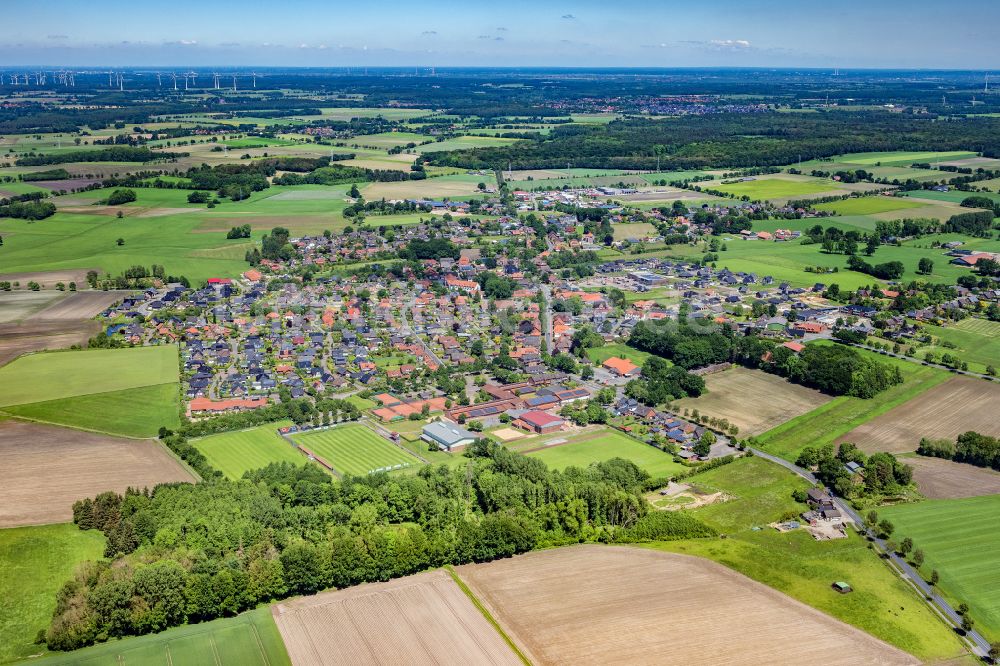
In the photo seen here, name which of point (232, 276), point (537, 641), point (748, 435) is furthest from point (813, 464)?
point (232, 276)

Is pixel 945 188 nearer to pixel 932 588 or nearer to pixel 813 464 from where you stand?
pixel 813 464

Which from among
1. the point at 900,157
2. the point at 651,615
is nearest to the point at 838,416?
the point at 651,615

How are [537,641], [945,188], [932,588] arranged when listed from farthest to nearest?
1. [945,188]
2. [932,588]
3. [537,641]

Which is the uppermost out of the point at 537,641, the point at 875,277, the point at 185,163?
the point at 185,163

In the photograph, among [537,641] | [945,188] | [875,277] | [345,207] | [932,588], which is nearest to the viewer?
[537,641]

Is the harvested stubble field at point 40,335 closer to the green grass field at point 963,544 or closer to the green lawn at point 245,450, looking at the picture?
the green lawn at point 245,450

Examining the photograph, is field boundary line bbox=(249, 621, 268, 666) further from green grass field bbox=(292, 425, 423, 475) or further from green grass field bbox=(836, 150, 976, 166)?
green grass field bbox=(836, 150, 976, 166)

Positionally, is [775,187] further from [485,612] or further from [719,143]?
[485,612]

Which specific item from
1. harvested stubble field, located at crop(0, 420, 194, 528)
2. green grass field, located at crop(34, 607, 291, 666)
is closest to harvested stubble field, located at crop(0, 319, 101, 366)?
harvested stubble field, located at crop(0, 420, 194, 528)
